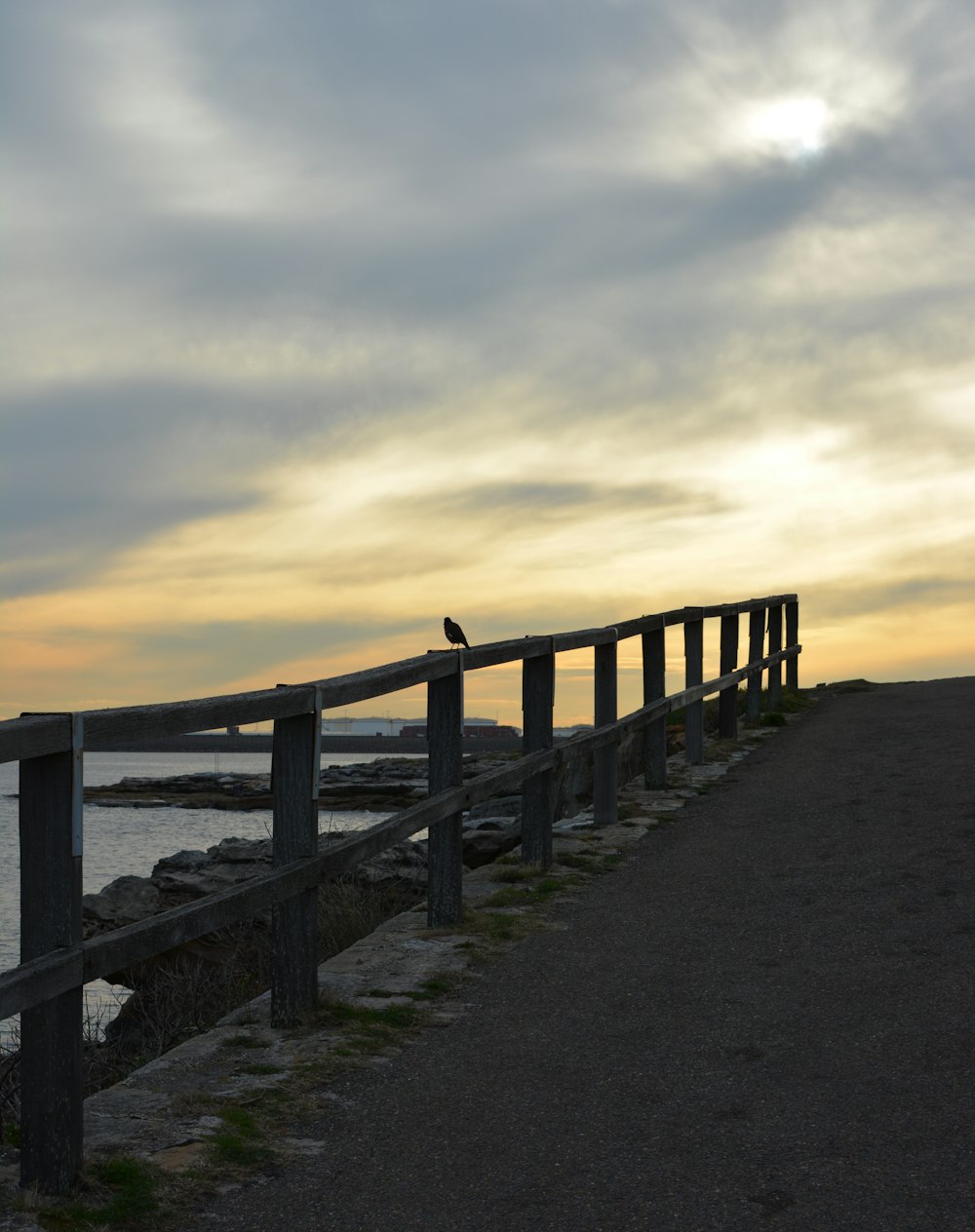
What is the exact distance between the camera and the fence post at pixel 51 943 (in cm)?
368

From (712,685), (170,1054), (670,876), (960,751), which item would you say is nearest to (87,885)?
(712,685)

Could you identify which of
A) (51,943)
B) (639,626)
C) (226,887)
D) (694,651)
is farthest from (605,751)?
(51,943)

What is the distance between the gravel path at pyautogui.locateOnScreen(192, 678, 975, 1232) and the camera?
3.78 metres

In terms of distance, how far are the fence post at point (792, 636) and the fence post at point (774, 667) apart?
1251 millimetres

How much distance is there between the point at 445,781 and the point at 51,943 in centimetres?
328

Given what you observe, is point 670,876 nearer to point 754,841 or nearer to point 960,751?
point 754,841

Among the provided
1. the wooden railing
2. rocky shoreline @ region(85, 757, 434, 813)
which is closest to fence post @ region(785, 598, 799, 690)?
the wooden railing

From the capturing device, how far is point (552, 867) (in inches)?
346

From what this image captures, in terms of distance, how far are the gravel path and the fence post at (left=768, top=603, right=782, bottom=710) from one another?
34.2 ft

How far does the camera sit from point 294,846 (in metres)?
5.25

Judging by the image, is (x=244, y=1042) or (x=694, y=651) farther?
(x=694, y=651)

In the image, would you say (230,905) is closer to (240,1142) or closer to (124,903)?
(240,1142)

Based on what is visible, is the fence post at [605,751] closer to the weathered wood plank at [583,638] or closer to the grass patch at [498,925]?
the weathered wood plank at [583,638]

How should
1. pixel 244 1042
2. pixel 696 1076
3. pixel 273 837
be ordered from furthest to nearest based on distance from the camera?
pixel 273 837 < pixel 244 1042 < pixel 696 1076
